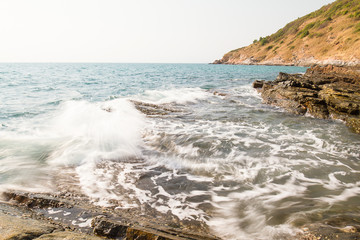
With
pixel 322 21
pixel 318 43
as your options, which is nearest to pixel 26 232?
pixel 318 43

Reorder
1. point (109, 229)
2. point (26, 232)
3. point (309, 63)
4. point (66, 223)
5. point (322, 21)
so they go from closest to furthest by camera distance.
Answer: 1. point (26, 232)
2. point (109, 229)
3. point (66, 223)
4. point (309, 63)
5. point (322, 21)

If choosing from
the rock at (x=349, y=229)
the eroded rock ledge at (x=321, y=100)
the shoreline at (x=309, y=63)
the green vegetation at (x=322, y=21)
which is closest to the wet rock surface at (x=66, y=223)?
the rock at (x=349, y=229)

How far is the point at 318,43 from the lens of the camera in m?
64.9

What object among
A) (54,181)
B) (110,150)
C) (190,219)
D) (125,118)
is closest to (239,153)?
(190,219)

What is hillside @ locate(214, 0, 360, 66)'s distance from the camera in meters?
48.7

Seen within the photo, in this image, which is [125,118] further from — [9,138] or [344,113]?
[344,113]

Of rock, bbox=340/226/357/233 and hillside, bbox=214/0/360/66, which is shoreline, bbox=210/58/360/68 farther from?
rock, bbox=340/226/357/233

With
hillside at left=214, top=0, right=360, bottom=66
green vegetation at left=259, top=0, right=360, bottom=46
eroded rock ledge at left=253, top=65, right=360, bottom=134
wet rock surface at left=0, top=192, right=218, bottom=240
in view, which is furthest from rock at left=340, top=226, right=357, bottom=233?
green vegetation at left=259, top=0, right=360, bottom=46

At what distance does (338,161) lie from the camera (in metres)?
5.36

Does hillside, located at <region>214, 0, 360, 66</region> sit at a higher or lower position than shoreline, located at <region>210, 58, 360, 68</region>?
higher

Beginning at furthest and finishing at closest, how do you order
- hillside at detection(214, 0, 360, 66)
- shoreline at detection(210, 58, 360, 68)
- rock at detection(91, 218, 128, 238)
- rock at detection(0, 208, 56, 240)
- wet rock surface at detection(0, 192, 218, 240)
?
hillside at detection(214, 0, 360, 66) < shoreline at detection(210, 58, 360, 68) < rock at detection(91, 218, 128, 238) < wet rock surface at detection(0, 192, 218, 240) < rock at detection(0, 208, 56, 240)

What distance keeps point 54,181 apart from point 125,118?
17.2ft

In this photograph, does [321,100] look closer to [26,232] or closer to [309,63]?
[26,232]

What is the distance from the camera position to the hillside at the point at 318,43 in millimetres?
48719
